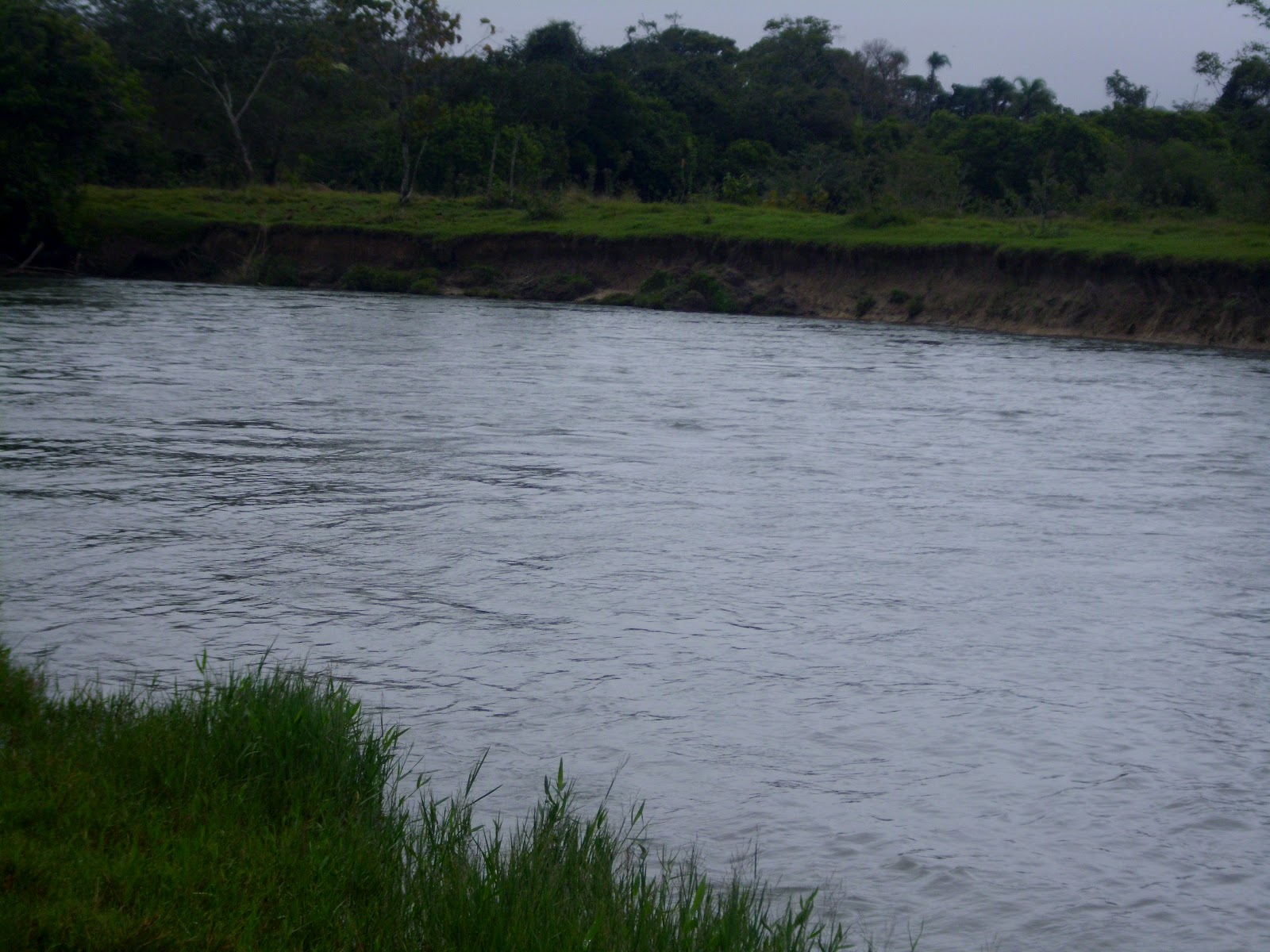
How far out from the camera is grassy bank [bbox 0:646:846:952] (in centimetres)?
393

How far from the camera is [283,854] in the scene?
441cm

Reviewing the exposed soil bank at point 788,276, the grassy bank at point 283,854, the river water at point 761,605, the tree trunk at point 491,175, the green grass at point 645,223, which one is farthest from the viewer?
the tree trunk at point 491,175

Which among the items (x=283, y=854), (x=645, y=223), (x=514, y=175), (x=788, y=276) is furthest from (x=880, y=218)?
(x=283, y=854)

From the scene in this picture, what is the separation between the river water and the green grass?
2098 centimetres

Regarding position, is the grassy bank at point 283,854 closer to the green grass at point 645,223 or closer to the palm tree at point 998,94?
the green grass at point 645,223

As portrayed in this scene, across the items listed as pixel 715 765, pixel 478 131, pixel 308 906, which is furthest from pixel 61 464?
pixel 478 131

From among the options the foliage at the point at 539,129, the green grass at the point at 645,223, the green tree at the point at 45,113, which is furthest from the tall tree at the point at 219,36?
the green tree at the point at 45,113

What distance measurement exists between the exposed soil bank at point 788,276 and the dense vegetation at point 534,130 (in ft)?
13.5

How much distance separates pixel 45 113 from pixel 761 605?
40.7 meters

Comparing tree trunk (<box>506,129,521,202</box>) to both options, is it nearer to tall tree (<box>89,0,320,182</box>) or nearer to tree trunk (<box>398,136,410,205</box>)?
tree trunk (<box>398,136,410,205</box>)

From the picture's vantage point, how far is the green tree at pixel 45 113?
4216 cm

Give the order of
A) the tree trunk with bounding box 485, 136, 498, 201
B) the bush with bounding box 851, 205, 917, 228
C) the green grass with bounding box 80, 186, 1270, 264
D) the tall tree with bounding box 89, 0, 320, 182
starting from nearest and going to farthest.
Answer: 1. the green grass with bounding box 80, 186, 1270, 264
2. the bush with bounding box 851, 205, 917, 228
3. the tree trunk with bounding box 485, 136, 498, 201
4. the tall tree with bounding box 89, 0, 320, 182

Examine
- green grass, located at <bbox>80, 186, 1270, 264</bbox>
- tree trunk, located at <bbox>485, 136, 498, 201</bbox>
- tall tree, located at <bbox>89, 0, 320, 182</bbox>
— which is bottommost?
green grass, located at <bbox>80, 186, 1270, 264</bbox>

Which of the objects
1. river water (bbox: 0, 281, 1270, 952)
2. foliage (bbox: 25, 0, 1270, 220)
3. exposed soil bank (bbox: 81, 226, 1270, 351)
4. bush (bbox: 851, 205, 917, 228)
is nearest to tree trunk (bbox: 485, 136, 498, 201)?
foliage (bbox: 25, 0, 1270, 220)
